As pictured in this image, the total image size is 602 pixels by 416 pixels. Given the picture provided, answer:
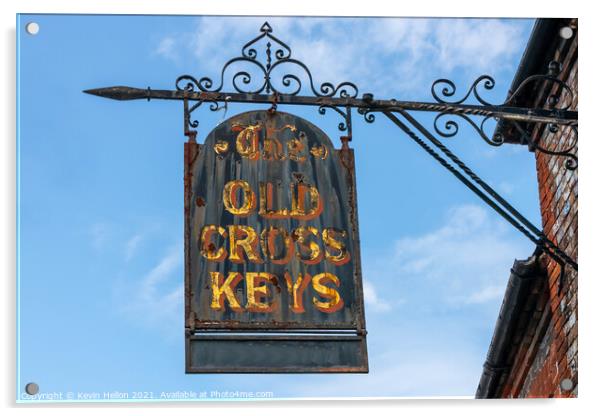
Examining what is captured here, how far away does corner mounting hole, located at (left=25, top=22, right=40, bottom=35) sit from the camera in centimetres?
1051

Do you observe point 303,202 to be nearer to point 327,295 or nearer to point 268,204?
point 268,204

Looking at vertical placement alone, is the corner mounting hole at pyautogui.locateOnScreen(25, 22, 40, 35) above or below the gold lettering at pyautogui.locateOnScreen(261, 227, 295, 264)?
above

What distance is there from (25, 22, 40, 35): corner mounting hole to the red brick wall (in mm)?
3211

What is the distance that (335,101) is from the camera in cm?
1046

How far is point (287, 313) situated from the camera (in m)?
9.98

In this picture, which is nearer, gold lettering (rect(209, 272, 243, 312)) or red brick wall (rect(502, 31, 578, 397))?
gold lettering (rect(209, 272, 243, 312))

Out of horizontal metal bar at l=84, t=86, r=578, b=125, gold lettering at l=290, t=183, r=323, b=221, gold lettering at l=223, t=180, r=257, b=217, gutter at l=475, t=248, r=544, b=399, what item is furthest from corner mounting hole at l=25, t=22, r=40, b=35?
gutter at l=475, t=248, r=544, b=399

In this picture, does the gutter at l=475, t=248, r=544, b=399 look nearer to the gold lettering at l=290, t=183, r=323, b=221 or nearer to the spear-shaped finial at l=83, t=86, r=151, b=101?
the gold lettering at l=290, t=183, r=323, b=221

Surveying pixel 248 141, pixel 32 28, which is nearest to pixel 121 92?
pixel 32 28

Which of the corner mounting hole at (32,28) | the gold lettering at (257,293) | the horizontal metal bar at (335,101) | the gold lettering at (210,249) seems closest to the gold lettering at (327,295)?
the gold lettering at (257,293)

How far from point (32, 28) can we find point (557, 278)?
3.66 meters

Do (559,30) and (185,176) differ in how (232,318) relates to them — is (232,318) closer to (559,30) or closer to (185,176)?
(185,176)

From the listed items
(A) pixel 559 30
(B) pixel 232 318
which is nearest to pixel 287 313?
(B) pixel 232 318
